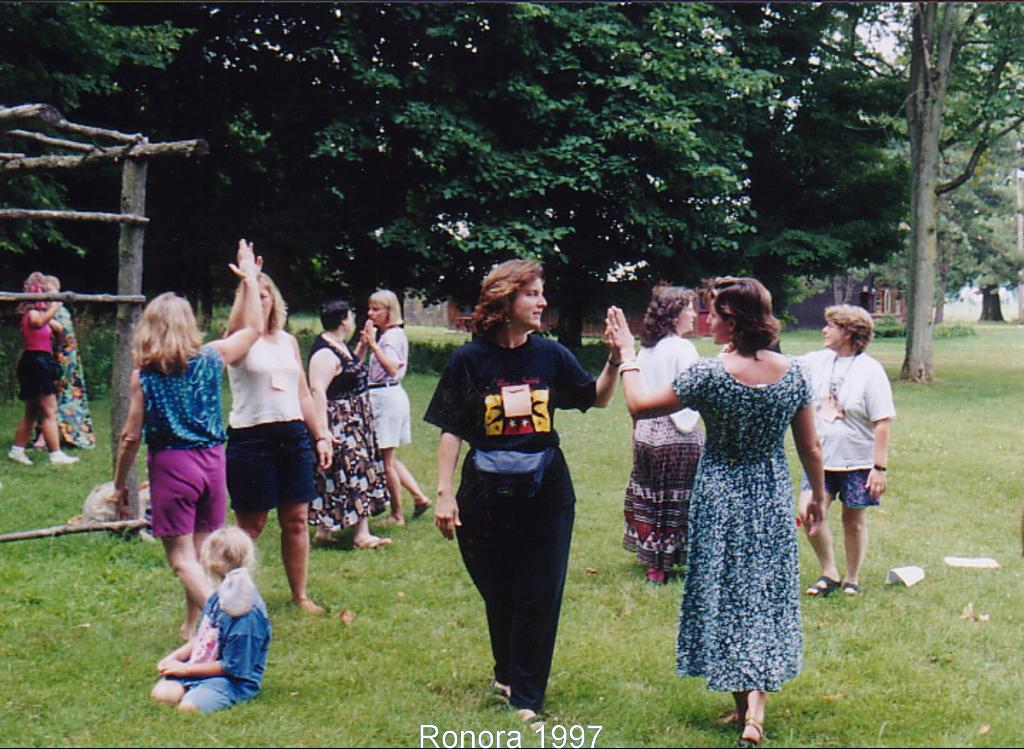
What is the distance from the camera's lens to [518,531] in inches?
186

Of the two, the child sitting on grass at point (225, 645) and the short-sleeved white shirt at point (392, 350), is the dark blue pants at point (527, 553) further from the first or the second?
the short-sleeved white shirt at point (392, 350)

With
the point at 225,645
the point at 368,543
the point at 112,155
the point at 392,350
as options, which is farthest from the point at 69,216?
the point at 225,645

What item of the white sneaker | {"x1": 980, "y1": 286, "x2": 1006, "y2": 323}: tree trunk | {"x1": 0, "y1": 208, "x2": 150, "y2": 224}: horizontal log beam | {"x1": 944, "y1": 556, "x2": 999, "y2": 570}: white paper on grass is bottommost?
the white sneaker

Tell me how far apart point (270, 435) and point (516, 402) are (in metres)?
1.95

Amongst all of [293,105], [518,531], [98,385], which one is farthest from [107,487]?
[293,105]

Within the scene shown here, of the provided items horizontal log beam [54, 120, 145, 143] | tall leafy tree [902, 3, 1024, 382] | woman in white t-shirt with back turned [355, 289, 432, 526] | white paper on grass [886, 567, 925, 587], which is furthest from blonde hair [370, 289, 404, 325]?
tall leafy tree [902, 3, 1024, 382]

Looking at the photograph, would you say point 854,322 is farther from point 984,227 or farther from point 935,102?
point 984,227

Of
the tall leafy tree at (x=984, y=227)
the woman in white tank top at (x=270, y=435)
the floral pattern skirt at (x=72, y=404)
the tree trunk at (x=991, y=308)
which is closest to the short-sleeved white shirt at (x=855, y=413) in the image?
the woman in white tank top at (x=270, y=435)

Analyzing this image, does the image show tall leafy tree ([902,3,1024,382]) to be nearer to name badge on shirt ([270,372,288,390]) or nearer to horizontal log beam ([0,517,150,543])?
horizontal log beam ([0,517,150,543])

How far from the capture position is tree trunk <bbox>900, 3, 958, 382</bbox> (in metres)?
22.0

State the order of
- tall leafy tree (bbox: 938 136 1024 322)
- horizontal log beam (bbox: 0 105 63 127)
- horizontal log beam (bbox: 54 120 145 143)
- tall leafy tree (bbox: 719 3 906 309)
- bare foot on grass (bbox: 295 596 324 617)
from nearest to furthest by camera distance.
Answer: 1. horizontal log beam (bbox: 0 105 63 127)
2. bare foot on grass (bbox: 295 596 324 617)
3. horizontal log beam (bbox: 54 120 145 143)
4. tall leafy tree (bbox: 719 3 906 309)
5. tall leafy tree (bbox: 938 136 1024 322)

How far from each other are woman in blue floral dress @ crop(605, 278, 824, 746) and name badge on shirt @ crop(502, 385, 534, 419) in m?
0.48

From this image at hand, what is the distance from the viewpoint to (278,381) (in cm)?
610

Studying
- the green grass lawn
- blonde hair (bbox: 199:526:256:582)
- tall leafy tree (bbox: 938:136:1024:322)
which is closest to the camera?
the green grass lawn
